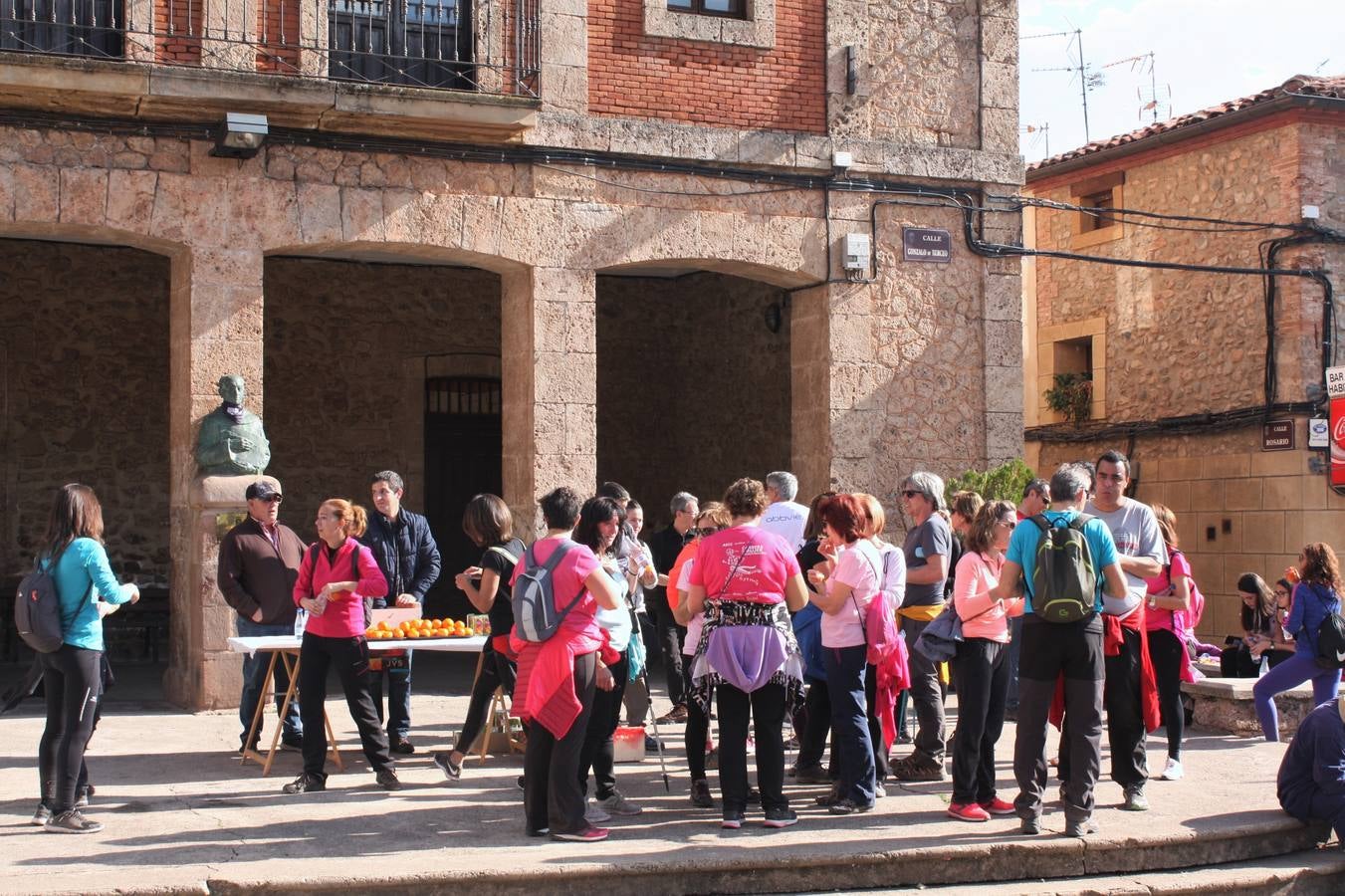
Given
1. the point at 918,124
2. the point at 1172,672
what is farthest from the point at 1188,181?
the point at 1172,672

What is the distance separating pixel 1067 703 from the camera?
687 cm

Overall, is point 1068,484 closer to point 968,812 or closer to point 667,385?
point 968,812

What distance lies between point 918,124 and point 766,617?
23.1 feet

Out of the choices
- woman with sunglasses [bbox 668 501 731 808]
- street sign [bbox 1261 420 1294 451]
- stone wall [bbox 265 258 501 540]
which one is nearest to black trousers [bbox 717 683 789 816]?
woman with sunglasses [bbox 668 501 731 808]

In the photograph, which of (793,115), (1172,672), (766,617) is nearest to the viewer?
(766,617)

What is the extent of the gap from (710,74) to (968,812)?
6.93 metres

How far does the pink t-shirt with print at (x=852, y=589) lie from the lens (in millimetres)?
7074

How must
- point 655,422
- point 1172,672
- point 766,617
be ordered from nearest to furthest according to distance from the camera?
1. point 766,617
2. point 1172,672
3. point 655,422

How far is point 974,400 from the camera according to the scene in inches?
509

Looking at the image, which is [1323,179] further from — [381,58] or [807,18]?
[381,58]

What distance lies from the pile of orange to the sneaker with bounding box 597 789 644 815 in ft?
5.57

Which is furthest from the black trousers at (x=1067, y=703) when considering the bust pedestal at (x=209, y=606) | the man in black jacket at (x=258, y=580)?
the bust pedestal at (x=209, y=606)

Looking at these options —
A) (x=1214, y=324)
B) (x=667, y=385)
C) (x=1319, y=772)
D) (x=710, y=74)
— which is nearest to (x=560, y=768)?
(x=1319, y=772)

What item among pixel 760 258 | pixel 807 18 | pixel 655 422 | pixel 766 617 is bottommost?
pixel 766 617
